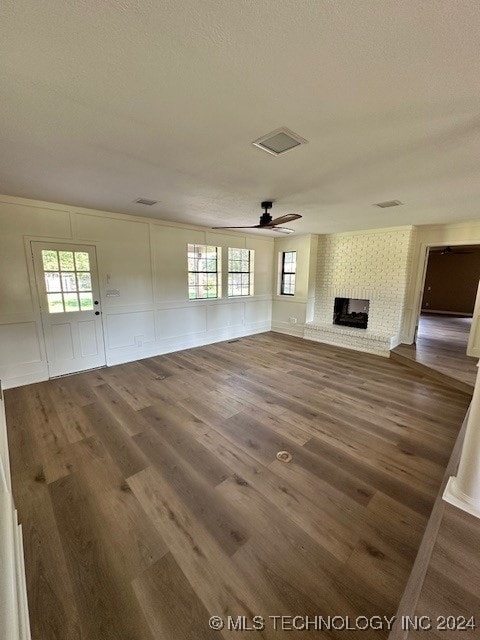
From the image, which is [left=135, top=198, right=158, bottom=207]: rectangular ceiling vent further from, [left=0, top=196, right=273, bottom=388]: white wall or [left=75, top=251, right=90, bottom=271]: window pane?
[left=75, top=251, right=90, bottom=271]: window pane

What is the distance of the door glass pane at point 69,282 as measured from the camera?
400cm

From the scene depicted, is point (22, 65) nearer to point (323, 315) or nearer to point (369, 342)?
point (369, 342)

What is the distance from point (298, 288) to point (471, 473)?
17.8 feet

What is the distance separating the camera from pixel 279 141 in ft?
6.27

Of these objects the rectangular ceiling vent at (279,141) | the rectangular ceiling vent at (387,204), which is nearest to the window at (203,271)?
the rectangular ceiling vent at (387,204)

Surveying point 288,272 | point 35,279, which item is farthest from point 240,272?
point 35,279

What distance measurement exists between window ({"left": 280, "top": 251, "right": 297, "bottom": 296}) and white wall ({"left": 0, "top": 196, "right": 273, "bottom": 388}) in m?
0.54

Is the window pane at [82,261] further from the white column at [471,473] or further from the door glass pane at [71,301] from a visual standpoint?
the white column at [471,473]

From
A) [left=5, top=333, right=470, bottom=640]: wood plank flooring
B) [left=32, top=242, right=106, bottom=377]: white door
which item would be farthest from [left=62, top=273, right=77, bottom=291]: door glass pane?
[left=5, top=333, right=470, bottom=640]: wood plank flooring

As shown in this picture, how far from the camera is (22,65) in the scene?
126 cm

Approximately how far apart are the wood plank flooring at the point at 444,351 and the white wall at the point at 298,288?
90.8 inches

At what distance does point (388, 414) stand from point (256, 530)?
2.20 m

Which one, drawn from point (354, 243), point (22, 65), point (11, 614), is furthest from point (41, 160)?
point (354, 243)

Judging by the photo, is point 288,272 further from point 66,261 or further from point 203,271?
point 66,261
